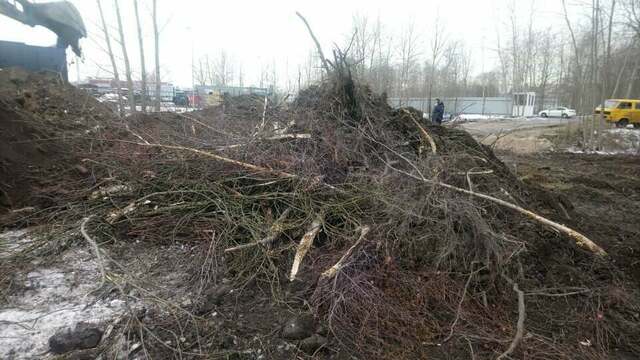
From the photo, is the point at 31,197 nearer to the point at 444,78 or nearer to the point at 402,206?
the point at 402,206

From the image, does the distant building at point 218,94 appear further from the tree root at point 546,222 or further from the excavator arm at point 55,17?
the tree root at point 546,222

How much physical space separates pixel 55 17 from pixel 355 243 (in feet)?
31.5

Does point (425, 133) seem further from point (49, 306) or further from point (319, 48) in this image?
point (49, 306)

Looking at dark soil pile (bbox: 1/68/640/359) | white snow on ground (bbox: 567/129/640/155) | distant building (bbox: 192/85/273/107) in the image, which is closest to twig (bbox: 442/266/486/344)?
dark soil pile (bbox: 1/68/640/359)

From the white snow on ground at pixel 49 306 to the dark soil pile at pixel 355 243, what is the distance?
0.43m

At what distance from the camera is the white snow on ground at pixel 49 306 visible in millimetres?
2668

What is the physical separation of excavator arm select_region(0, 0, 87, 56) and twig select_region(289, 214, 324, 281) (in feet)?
29.6

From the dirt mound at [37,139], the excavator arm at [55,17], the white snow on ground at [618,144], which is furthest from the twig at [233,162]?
the white snow on ground at [618,144]

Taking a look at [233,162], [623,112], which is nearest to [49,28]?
[233,162]

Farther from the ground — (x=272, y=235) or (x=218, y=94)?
(x=218, y=94)

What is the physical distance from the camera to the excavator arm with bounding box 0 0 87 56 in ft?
27.7

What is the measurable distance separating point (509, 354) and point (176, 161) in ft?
14.2

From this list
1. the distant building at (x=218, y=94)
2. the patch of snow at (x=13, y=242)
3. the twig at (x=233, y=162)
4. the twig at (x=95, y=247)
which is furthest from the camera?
the distant building at (x=218, y=94)

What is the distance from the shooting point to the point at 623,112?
22.2 m
